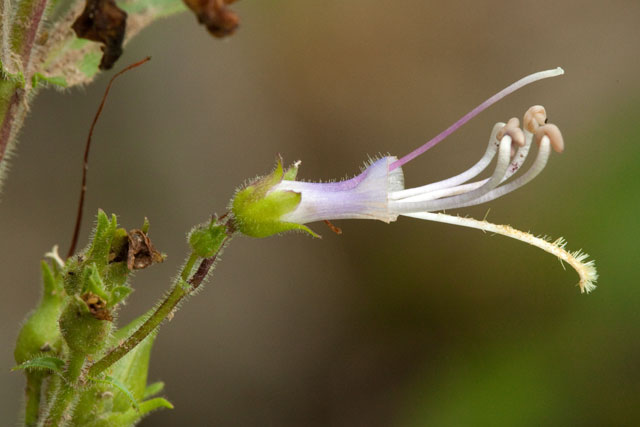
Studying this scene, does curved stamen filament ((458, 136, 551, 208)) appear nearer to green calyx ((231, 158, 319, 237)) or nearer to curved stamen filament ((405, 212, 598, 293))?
curved stamen filament ((405, 212, 598, 293))

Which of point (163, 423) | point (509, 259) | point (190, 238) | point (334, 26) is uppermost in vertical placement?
point (334, 26)

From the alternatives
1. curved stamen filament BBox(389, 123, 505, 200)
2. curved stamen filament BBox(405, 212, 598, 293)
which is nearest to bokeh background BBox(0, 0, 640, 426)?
curved stamen filament BBox(405, 212, 598, 293)

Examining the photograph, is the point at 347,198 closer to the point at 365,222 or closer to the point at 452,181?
the point at 452,181

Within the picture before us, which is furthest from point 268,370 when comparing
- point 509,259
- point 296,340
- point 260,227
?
point 260,227

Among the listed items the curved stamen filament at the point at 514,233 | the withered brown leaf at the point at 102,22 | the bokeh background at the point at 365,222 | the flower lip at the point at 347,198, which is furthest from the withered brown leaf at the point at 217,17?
the bokeh background at the point at 365,222

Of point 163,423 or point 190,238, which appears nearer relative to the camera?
point 190,238

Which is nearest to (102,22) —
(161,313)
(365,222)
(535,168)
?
(161,313)

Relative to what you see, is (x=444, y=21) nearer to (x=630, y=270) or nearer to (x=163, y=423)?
(x=630, y=270)
